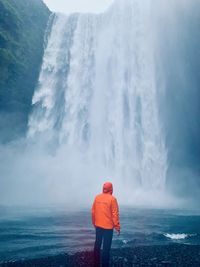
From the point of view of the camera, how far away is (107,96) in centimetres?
3447

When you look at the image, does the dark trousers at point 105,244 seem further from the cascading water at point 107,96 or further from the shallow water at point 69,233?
the cascading water at point 107,96

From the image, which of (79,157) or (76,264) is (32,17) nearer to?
(79,157)

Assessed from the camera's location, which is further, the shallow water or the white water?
the white water

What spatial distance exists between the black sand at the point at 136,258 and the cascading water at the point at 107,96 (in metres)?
20.6

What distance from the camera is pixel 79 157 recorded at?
33.2m

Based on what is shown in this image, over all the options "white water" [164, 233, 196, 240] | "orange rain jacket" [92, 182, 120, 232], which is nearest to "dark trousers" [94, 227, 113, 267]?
"orange rain jacket" [92, 182, 120, 232]

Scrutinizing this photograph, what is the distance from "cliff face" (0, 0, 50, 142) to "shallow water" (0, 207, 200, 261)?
1552 centimetres

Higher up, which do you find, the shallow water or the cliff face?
the cliff face

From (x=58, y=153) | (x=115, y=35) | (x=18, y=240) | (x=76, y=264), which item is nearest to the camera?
(x=76, y=264)

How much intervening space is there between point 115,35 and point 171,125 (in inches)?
464

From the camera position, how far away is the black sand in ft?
27.8

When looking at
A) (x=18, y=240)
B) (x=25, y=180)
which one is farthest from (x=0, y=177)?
(x=18, y=240)

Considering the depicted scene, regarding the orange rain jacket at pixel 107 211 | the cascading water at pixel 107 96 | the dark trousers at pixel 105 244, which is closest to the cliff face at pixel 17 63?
the cascading water at pixel 107 96

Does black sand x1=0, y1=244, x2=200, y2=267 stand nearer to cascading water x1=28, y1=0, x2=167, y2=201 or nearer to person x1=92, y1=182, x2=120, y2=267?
person x1=92, y1=182, x2=120, y2=267
